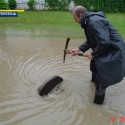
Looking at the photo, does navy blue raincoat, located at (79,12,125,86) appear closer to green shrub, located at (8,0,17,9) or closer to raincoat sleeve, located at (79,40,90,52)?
raincoat sleeve, located at (79,40,90,52)

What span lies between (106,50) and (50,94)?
1340mm

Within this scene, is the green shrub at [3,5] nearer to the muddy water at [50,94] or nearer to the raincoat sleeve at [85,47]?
the muddy water at [50,94]

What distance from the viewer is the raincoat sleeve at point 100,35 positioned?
5000mm

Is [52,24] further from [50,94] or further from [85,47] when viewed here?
[50,94]

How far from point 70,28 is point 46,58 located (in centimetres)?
402

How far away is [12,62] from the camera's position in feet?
25.0

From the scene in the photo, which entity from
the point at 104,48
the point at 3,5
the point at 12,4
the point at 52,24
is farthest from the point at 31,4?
the point at 104,48

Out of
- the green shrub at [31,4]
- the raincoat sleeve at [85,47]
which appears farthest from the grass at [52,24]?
the raincoat sleeve at [85,47]

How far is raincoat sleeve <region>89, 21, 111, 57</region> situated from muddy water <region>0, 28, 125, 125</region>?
1.04 meters

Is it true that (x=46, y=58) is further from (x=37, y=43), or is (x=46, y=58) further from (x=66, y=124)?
(x=66, y=124)

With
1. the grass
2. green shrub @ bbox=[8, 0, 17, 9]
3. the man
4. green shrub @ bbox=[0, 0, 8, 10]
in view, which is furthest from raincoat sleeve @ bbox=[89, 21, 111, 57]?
green shrub @ bbox=[8, 0, 17, 9]

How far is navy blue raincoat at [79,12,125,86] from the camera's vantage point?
199 inches

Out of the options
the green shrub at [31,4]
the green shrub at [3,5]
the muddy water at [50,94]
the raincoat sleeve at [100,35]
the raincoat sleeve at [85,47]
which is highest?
the raincoat sleeve at [100,35]

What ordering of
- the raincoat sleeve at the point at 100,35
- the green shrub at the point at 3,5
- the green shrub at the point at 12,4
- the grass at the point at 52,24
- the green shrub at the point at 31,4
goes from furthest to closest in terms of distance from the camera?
the green shrub at the point at 31,4 → the green shrub at the point at 12,4 → the green shrub at the point at 3,5 → the grass at the point at 52,24 → the raincoat sleeve at the point at 100,35
